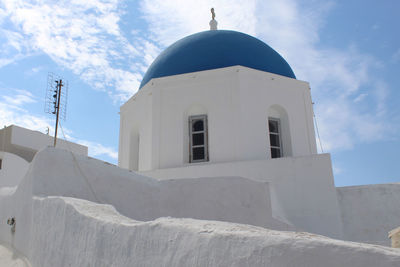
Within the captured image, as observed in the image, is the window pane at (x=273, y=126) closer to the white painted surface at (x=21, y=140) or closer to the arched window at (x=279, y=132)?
the arched window at (x=279, y=132)

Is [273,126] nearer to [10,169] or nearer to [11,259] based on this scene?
Result: [11,259]

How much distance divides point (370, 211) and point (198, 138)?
3.96 m

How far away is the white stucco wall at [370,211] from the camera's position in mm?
7062

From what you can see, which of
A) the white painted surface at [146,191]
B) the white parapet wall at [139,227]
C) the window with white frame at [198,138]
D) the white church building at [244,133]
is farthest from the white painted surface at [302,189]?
the white parapet wall at [139,227]

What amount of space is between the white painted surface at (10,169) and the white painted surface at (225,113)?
20.1 feet

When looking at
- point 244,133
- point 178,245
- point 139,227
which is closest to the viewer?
point 178,245

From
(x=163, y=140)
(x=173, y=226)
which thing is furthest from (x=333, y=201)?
(x=173, y=226)

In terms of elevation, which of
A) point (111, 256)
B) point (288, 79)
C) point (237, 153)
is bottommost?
point (111, 256)

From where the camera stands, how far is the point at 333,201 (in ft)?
22.8

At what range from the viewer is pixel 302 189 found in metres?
7.04

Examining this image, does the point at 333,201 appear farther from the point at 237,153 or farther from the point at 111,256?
the point at 111,256

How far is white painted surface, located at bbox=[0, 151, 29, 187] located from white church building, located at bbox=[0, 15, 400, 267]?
0.22 feet

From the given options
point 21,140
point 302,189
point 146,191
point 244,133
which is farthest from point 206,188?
point 21,140

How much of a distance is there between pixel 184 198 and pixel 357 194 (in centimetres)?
403
